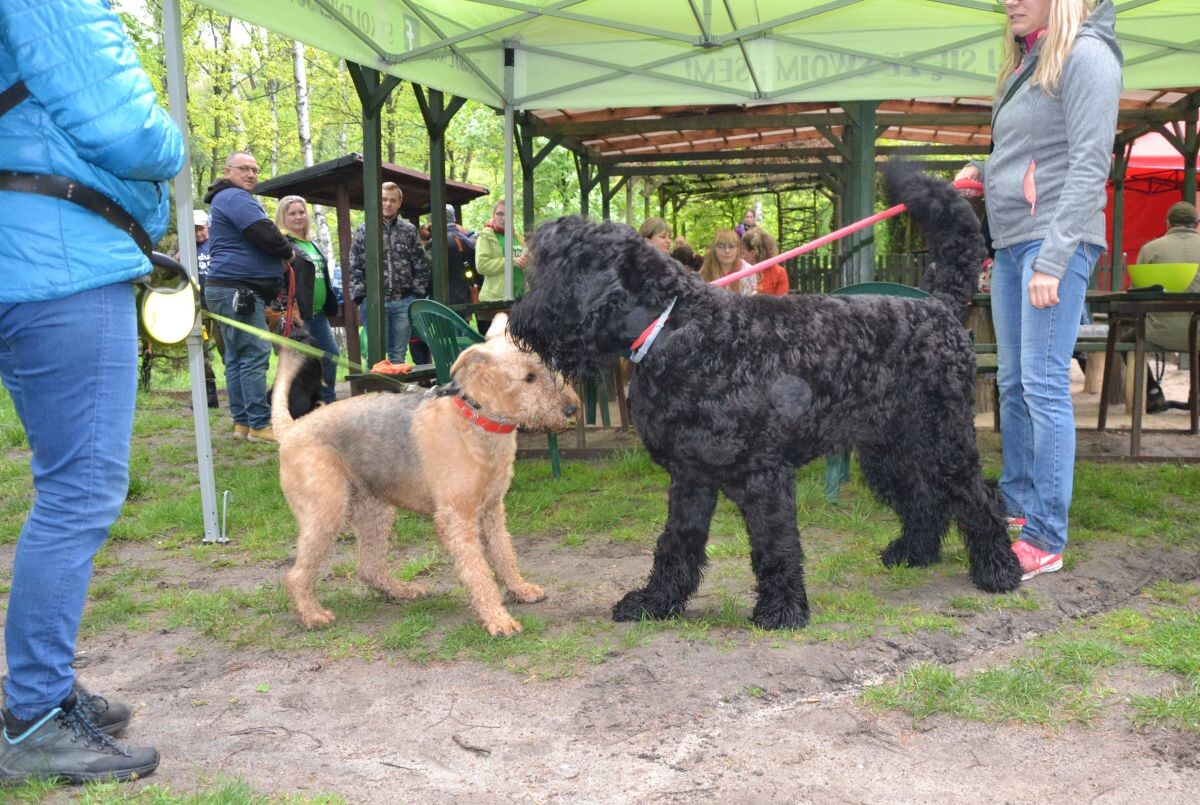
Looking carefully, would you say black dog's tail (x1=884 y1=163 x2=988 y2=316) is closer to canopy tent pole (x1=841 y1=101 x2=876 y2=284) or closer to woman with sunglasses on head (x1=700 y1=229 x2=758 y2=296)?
woman with sunglasses on head (x1=700 y1=229 x2=758 y2=296)

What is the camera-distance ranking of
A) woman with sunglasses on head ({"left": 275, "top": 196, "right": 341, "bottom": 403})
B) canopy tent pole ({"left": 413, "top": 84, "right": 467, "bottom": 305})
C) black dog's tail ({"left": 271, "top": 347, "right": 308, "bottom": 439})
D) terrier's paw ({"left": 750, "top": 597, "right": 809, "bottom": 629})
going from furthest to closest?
canopy tent pole ({"left": 413, "top": 84, "right": 467, "bottom": 305}) < woman with sunglasses on head ({"left": 275, "top": 196, "right": 341, "bottom": 403}) < black dog's tail ({"left": 271, "top": 347, "right": 308, "bottom": 439}) < terrier's paw ({"left": 750, "top": 597, "right": 809, "bottom": 629})

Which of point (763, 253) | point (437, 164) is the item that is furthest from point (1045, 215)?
point (437, 164)

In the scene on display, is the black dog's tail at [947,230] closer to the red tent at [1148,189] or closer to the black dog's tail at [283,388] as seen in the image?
the black dog's tail at [283,388]

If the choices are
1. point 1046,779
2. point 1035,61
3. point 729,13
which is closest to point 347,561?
point 1046,779

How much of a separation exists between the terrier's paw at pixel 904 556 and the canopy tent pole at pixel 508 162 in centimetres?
510

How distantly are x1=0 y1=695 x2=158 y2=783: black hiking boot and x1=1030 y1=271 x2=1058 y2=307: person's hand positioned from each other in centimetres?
318

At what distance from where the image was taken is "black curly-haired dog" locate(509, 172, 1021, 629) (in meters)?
3.03

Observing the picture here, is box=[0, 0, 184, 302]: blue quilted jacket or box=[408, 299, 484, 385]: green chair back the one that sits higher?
box=[0, 0, 184, 302]: blue quilted jacket

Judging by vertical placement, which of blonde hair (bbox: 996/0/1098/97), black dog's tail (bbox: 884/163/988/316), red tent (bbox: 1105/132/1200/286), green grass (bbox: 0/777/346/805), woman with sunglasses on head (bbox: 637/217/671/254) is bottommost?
green grass (bbox: 0/777/346/805)

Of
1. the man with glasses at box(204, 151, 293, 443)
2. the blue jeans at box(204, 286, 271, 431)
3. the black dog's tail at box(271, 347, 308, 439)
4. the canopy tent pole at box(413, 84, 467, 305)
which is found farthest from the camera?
the canopy tent pole at box(413, 84, 467, 305)

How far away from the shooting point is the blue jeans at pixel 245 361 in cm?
720

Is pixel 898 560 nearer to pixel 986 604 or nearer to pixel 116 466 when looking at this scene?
pixel 986 604

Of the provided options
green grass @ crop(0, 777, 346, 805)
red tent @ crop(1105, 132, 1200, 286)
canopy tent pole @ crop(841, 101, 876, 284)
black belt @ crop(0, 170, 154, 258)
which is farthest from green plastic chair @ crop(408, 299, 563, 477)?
red tent @ crop(1105, 132, 1200, 286)

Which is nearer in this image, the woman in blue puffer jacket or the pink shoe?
the woman in blue puffer jacket
